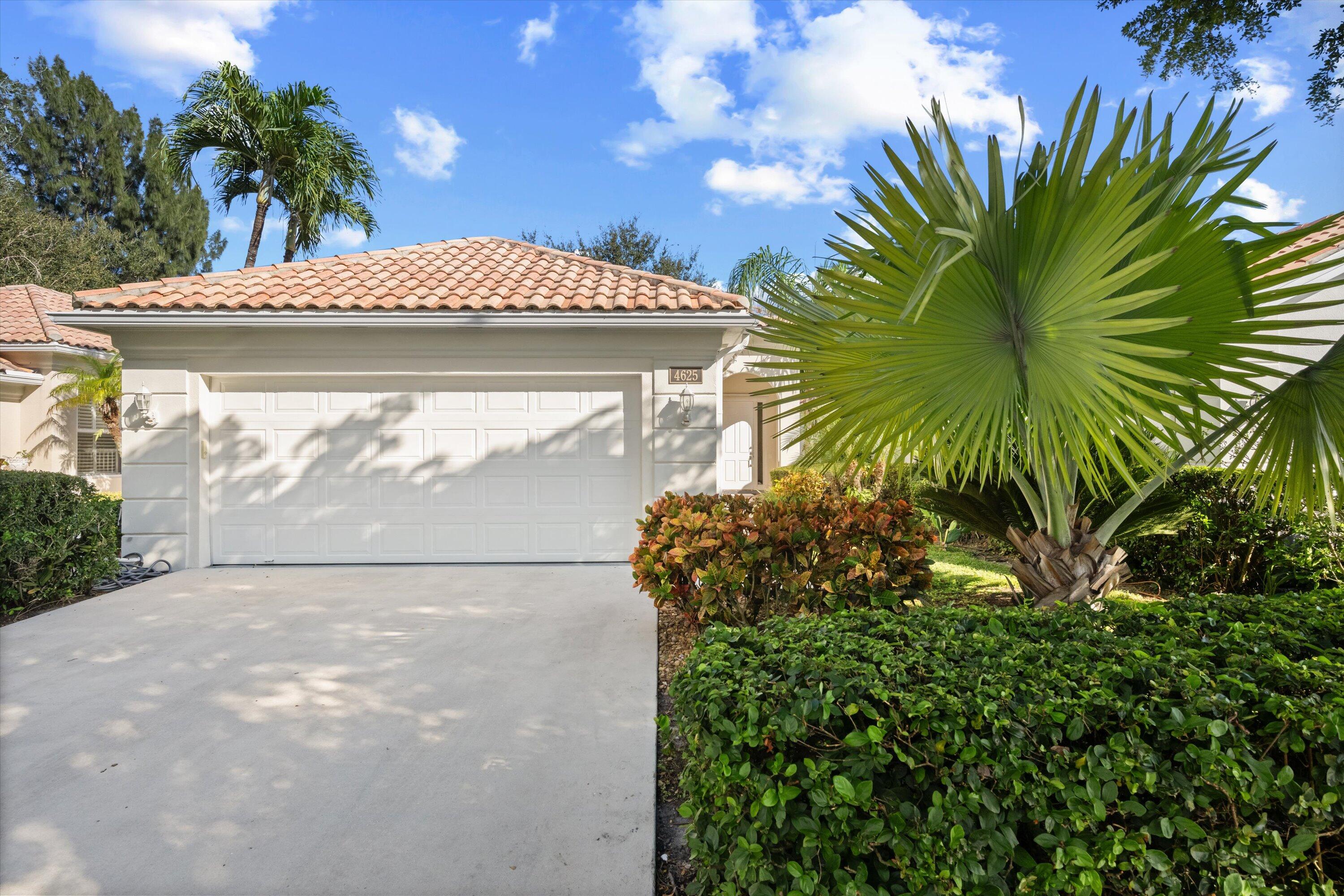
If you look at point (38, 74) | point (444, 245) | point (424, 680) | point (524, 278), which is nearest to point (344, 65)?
point (444, 245)

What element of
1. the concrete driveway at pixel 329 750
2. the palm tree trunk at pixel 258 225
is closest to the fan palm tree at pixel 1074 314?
the concrete driveway at pixel 329 750

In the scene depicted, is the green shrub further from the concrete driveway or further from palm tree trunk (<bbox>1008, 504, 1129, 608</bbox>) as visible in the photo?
palm tree trunk (<bbox>1008, 504, 1129, 608</bbox>)

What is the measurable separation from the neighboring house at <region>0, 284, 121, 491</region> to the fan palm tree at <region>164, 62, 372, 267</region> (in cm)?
426

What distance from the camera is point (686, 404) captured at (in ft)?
26.5

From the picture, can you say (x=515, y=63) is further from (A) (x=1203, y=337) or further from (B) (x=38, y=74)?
(B) (x=38, y=74)

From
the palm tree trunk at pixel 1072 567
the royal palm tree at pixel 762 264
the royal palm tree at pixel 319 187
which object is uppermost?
the royal palm tree at pixel 319 187

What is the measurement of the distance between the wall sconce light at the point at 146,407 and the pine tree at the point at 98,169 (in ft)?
77.0

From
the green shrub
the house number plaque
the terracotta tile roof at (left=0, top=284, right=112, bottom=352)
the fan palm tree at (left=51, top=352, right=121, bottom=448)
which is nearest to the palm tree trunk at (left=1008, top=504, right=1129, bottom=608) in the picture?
the house number plaque

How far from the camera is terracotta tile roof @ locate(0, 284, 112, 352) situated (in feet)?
46.4

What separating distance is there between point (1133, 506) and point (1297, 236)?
1.44 meters

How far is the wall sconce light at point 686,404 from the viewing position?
8.08m

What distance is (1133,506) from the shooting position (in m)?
3.64

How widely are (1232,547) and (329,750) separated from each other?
747 cm

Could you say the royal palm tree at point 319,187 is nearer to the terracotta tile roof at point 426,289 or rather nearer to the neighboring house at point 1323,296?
the terracotta tile roof at point 426,289
